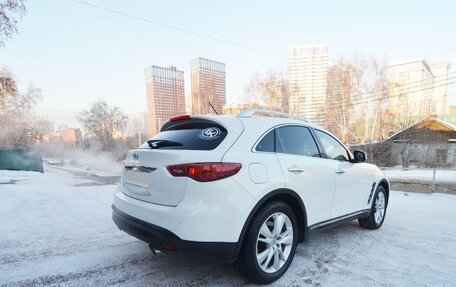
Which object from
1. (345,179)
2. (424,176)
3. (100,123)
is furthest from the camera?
(100,123)

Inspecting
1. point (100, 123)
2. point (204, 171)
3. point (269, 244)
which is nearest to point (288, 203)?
point (269, 244)

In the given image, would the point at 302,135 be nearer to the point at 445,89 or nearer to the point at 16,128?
the point at 445,89

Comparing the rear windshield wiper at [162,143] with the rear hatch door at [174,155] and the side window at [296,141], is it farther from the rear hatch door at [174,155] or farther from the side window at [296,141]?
the side window at [296,141]

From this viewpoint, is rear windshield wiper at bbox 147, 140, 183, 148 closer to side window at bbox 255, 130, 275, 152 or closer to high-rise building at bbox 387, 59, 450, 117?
side window at bbox 255, 130, 275, 152

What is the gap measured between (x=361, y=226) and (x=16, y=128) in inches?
1374

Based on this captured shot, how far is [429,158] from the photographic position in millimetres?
19734

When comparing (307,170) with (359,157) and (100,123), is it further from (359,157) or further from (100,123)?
(100,123)

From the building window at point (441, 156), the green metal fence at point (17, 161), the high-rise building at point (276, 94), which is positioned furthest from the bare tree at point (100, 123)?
the building window at point (441, 156)

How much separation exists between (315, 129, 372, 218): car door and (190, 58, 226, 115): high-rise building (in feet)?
91.0

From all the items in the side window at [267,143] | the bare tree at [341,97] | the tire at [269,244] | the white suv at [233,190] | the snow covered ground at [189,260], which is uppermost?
the bare tree at [341,97]

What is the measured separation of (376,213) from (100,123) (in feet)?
160

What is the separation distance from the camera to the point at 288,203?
2723mm

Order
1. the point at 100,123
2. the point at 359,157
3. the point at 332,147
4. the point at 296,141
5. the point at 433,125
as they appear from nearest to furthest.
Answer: the point at 296,141 → the point at 332,147 → the point at 359,157 → the point at 433,125 → the point at 100,123

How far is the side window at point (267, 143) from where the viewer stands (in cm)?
252
